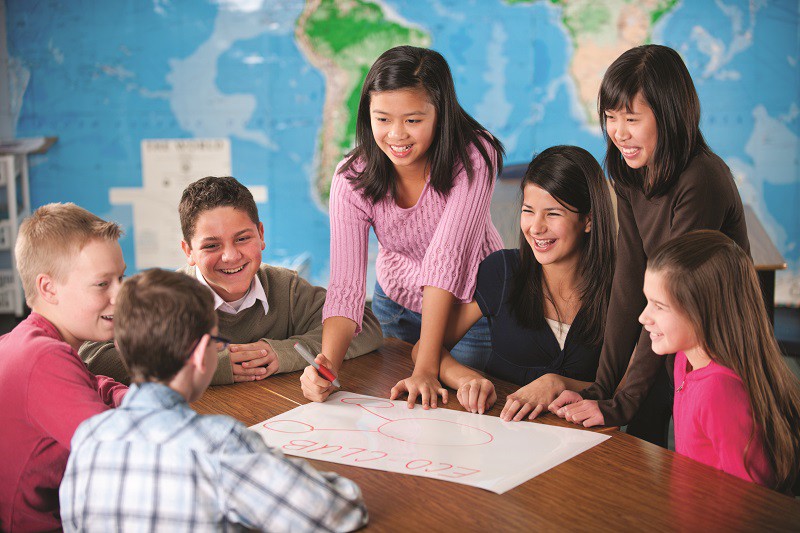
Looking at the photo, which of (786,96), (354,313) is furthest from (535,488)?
(786,96)

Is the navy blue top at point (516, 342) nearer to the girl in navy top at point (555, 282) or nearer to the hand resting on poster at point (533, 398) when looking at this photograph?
the girl in navy top at point (555, 282)

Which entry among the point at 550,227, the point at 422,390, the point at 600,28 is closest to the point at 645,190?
the point at 550,227

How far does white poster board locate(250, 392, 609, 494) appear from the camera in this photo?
1039 millimetres

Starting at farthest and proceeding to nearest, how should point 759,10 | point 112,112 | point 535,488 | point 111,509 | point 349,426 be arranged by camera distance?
point 112,112 < point 759,10 < point 349,426 < point 535,488 < point 111,509

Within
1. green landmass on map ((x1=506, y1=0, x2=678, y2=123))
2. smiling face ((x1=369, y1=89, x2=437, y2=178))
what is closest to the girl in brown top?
smiling face ((x1=369, y1=89, x2=437, y2=178))

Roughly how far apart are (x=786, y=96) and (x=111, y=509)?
484 centimetres

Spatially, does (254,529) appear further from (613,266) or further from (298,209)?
(298,209)

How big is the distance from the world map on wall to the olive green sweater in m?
3.31

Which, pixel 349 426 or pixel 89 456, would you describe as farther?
pixel 349 426

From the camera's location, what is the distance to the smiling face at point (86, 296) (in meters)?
1.19

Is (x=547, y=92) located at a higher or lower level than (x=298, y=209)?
higher

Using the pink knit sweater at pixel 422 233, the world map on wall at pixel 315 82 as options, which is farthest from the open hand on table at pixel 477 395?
the world map on wall at pixel 315 82

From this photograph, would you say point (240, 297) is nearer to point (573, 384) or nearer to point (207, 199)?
point (207, 199)

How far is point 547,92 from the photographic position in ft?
15.8
